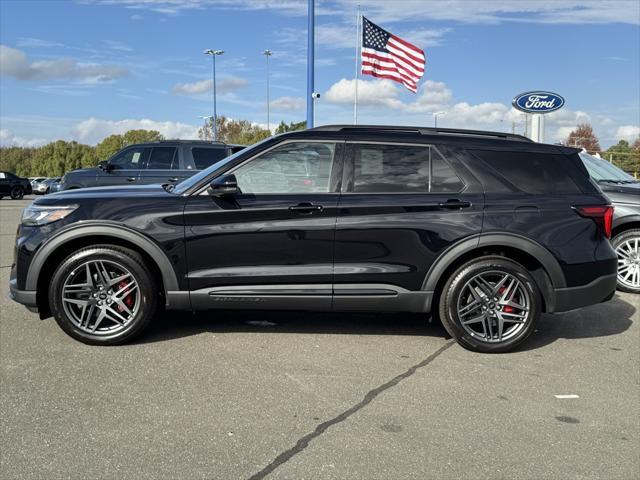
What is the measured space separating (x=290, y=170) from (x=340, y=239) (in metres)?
0.70

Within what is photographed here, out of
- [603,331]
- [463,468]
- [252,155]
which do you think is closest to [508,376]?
[463,468]

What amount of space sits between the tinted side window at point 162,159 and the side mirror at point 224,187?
28.6 feet

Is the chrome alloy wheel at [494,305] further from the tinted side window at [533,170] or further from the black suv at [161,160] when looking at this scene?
the black suv at [161,160]

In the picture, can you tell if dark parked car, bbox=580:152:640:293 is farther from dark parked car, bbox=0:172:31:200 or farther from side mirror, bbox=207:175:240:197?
dark parked car, bbox=0:172:31:200

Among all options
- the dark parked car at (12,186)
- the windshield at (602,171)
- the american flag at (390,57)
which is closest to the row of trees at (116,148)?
the dark parked car at (12,186)

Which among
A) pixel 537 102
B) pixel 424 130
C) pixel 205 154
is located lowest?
pixel 424 130

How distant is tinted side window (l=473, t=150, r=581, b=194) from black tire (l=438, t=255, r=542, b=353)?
2.22 ft

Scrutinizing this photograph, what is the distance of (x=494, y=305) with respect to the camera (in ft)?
15.1

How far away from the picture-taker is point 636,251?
7.05m

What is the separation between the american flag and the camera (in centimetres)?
1617

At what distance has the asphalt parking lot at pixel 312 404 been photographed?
2.82 meters

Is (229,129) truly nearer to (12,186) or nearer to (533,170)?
(12,186)

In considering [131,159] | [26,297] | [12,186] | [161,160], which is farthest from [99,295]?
[12,186]

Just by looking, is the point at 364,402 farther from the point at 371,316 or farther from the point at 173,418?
the point at 371,316
